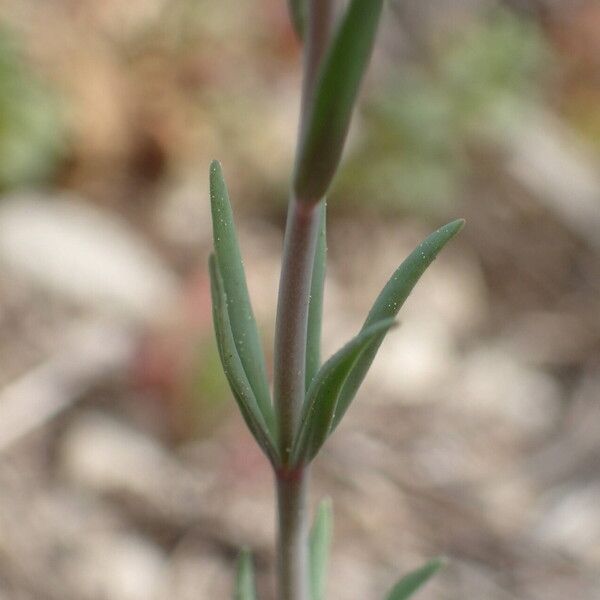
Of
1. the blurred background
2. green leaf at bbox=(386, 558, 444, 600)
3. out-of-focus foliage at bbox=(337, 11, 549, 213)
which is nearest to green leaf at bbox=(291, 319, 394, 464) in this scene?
green leaf at bbox=(386, 558, 444, 600)

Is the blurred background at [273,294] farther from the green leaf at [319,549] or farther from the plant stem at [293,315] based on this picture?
the plant stem at [293,315]

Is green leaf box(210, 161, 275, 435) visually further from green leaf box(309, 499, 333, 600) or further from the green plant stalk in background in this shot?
green leaf box(309, 499, 333, 600)

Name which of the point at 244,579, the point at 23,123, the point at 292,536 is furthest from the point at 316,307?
the point at 23,123

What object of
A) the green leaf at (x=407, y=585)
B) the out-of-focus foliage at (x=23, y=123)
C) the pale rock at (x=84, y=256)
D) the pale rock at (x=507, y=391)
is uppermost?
the out-of-focus foliage at (x=23, y=123)

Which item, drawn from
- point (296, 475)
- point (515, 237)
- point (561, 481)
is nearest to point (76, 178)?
point (515, 237)

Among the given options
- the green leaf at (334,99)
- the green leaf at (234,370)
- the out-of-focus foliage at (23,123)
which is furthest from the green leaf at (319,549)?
the out-of-focus foliage at (23,123)

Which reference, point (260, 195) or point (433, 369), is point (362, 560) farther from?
point (260, 195)

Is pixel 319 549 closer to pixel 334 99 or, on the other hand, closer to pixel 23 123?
pixel 334 99
